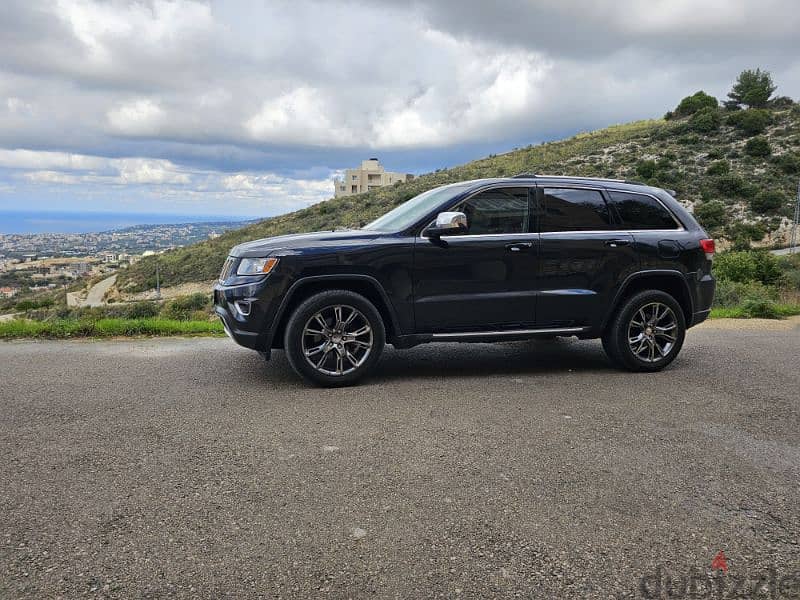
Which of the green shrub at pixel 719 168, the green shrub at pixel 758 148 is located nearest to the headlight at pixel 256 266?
the green shrub at pixel 719 168

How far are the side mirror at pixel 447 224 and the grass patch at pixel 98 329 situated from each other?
395 centimetres

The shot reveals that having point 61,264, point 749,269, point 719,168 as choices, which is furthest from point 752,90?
point 61,264

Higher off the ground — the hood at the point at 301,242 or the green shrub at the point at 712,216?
the green shrub at the point at 712,216

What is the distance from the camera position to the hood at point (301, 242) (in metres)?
5.47

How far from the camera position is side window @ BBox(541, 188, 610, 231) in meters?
6.00

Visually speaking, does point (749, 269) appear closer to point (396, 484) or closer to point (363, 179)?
point (396, 484)

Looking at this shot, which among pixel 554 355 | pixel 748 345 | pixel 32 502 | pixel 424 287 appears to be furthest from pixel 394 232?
pixel 748 345

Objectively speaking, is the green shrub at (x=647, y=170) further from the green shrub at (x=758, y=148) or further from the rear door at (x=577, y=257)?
the rear door at (x=577, y=257)

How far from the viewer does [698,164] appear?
135 feet

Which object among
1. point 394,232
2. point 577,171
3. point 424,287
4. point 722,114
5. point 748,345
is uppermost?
point 722,114

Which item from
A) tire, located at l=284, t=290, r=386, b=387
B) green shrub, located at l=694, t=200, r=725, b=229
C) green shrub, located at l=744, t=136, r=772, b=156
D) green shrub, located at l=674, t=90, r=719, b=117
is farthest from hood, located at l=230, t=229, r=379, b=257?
green shrub, located at l=674, t=90, r=719, b=117

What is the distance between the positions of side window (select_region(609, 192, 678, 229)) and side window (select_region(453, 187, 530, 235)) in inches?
38.9

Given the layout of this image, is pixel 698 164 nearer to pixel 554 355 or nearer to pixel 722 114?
pixel 722 114

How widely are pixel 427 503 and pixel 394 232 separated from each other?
Answer: 3009 millimetres
